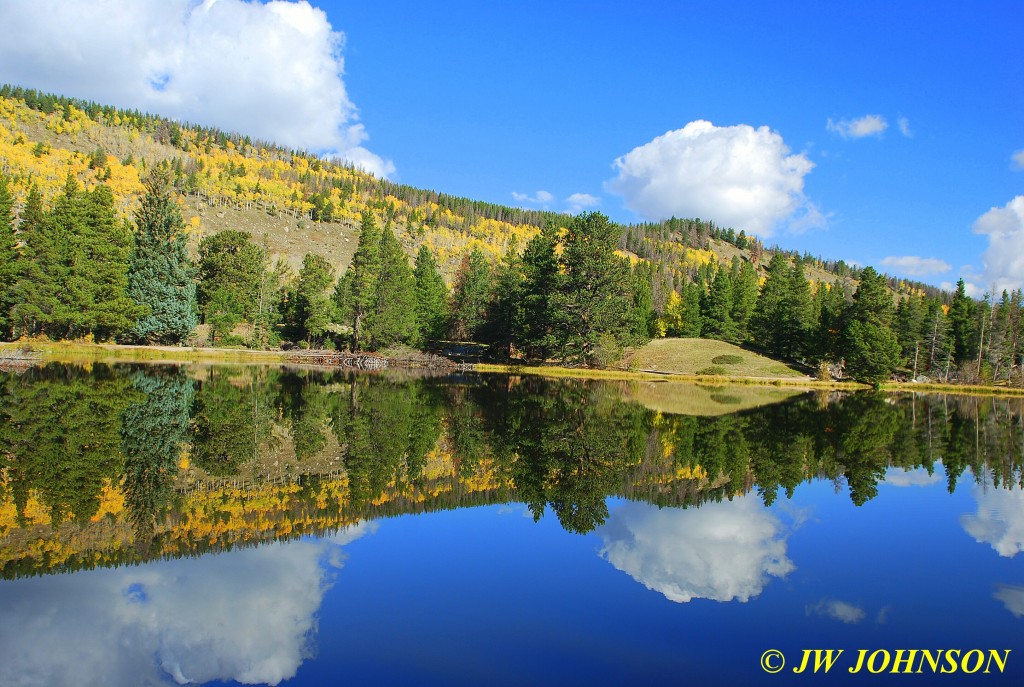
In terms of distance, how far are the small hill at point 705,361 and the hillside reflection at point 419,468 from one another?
33.5 m

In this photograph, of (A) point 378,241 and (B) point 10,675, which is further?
(A) point 378,241

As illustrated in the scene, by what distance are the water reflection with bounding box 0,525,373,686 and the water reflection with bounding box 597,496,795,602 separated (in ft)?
14.3

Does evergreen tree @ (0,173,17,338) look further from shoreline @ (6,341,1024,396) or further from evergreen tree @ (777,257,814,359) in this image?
evergreen tree @ (777,257,814,359)

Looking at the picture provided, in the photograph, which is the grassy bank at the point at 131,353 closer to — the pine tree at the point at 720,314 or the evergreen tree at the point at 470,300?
the evergreen tree at the point at 470,300

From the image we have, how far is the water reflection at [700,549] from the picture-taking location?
894cm

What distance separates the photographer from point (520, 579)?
878 centimetres

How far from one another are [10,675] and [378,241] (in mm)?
64455

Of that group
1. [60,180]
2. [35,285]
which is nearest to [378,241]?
[35,285]

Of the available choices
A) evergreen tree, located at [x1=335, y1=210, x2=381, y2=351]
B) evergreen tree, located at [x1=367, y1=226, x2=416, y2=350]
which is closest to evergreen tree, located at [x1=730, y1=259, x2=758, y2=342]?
evergreen tree, located at [x1=367, y1=226, x2=416, y2=350]

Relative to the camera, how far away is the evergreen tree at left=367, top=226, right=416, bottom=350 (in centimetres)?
6312

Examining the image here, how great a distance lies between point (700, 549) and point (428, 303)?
62.9 m

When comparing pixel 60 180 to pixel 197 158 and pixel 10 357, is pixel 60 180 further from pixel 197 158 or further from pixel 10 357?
pixel 10 357

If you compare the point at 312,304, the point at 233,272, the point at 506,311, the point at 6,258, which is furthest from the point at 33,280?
the point at 506,311

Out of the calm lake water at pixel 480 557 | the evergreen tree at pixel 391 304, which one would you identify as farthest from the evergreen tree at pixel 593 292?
the calm lake water at pixel 480 557
